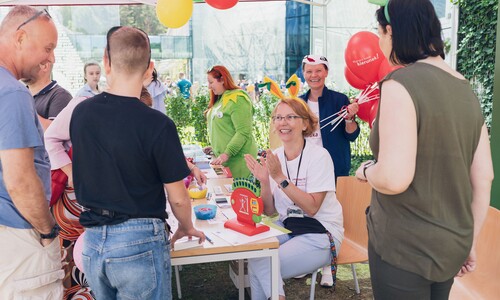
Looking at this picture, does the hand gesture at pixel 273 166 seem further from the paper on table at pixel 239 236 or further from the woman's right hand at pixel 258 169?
the paper on table at pixel 239 236

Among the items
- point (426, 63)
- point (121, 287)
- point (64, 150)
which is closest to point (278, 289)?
point (121, 287)

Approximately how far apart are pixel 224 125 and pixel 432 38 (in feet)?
8.57

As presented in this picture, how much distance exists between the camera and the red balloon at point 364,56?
11.0ft

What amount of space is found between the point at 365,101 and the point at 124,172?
7.28 feet

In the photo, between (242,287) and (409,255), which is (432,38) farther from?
(242,287)

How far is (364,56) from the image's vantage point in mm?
3359

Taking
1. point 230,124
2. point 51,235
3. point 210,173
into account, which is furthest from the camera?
point 230,124

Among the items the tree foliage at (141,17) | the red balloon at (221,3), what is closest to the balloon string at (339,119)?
the red balloon at (221,3)

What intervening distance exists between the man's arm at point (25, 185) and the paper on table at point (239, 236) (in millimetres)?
802

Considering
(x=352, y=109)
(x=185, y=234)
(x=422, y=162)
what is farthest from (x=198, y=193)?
(x=422, y=162)

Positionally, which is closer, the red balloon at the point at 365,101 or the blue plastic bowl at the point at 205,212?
the blue plastic bowl at the point at 205,212

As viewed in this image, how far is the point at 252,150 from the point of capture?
3.95m

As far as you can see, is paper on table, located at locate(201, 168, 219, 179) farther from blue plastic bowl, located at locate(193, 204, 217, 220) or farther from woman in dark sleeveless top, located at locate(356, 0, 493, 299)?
woman in dark sleeveless top, located at locate(356, 0, 493, 299)

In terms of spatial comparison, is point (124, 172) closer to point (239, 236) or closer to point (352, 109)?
point (239, 236)
